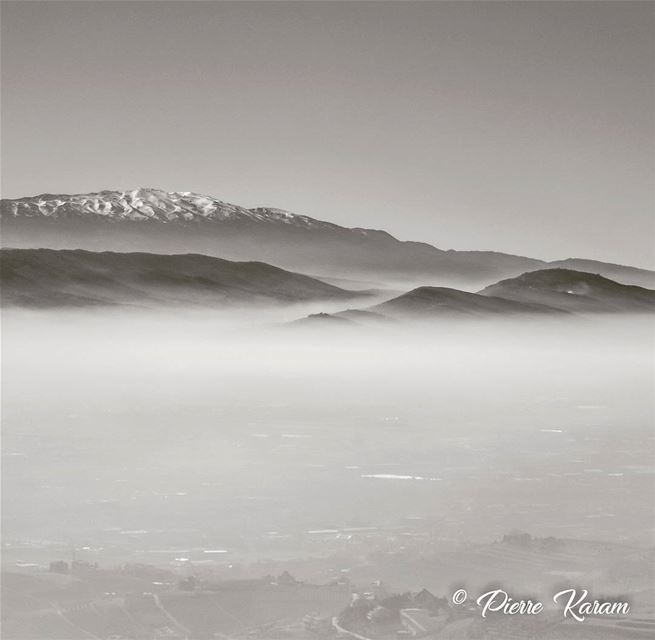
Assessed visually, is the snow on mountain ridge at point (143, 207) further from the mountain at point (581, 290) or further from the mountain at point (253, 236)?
the mountain at point (581, 290)

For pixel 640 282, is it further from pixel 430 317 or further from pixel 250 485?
pixel 430 317

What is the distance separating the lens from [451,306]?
61562 millimetres

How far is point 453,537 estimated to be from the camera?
35812 millimetres

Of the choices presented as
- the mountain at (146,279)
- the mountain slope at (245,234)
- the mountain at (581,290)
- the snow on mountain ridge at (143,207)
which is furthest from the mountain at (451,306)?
the snow on mountain ridge at (143,207)

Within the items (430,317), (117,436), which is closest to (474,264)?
(430,317)

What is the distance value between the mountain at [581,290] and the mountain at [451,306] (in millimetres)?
1865

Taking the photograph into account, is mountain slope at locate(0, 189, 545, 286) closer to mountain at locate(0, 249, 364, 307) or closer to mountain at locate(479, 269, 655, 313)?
mountain at locate(0, 249, 364, 307)

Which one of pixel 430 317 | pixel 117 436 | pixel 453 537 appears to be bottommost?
pixel 117 436

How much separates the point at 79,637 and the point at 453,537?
16.1 metres

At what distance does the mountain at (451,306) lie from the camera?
165 ft

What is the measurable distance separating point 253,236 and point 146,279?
55.7 ft

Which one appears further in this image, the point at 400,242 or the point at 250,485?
the point at 250,485

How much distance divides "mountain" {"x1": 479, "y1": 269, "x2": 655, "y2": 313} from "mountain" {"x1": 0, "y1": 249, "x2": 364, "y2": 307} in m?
9.79

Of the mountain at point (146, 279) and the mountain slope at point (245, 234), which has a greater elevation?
the mountain slope at point (245, 234)
